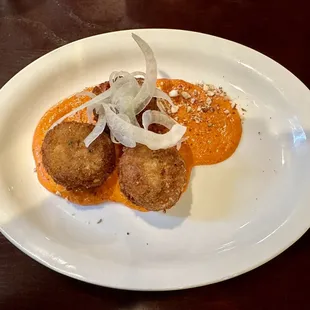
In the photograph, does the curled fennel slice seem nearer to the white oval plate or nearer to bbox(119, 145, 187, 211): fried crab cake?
bbox(119, 145, 187, 211): fried crab cake

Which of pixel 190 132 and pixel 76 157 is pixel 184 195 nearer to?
pixel 190 132

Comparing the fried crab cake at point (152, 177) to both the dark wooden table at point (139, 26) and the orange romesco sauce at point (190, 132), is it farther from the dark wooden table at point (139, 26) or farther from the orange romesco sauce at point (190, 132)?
the dark wooden table at point (139, 26)

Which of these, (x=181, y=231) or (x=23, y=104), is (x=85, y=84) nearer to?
(x=23, y=104)

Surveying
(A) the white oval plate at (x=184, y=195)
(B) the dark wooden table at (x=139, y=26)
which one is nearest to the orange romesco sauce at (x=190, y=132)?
(A) the white oval plate at (x=184, y=195)

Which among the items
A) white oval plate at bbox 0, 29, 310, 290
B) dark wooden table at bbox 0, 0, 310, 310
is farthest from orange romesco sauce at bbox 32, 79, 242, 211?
dark wooden table at bbox 0, 0, 310, 310

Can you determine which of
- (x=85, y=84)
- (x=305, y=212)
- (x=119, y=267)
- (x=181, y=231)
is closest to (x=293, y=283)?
(x=305, y=212)
